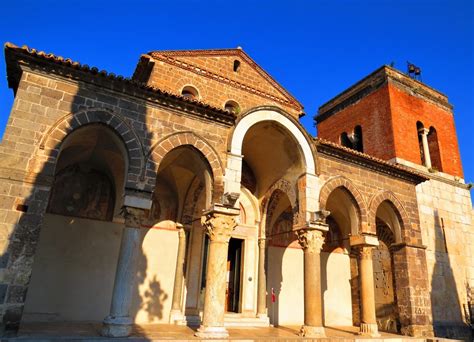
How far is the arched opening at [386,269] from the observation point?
1098cm

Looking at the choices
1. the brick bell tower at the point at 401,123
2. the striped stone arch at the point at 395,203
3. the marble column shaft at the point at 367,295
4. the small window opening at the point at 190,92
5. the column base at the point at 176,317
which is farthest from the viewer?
the brick bell tower at the point at 401,123

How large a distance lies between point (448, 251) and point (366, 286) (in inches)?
241

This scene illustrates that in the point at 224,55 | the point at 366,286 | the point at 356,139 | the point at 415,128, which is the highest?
the point at 224,55

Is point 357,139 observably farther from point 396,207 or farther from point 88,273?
point 88,273

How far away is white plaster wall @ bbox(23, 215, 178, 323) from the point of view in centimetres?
866

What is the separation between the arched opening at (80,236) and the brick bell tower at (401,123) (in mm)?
11317

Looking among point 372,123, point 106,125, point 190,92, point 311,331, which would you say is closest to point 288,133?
point 190,92

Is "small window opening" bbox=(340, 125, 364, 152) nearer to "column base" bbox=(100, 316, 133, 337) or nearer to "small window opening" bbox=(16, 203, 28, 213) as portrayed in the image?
"column base" bbox=(100, 316, 133, 337)

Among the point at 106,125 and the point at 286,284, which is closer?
the point at 106,125

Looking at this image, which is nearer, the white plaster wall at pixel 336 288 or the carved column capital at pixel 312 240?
the carved column capital at pixel 312 240

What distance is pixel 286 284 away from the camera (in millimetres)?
11734

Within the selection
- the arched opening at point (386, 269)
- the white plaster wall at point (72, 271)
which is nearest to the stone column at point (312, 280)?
the arched opening at point (386, 269)

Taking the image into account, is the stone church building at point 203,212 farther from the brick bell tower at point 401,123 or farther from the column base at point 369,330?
the brick bell tower at point 401,123

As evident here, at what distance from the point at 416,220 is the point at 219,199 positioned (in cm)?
725
